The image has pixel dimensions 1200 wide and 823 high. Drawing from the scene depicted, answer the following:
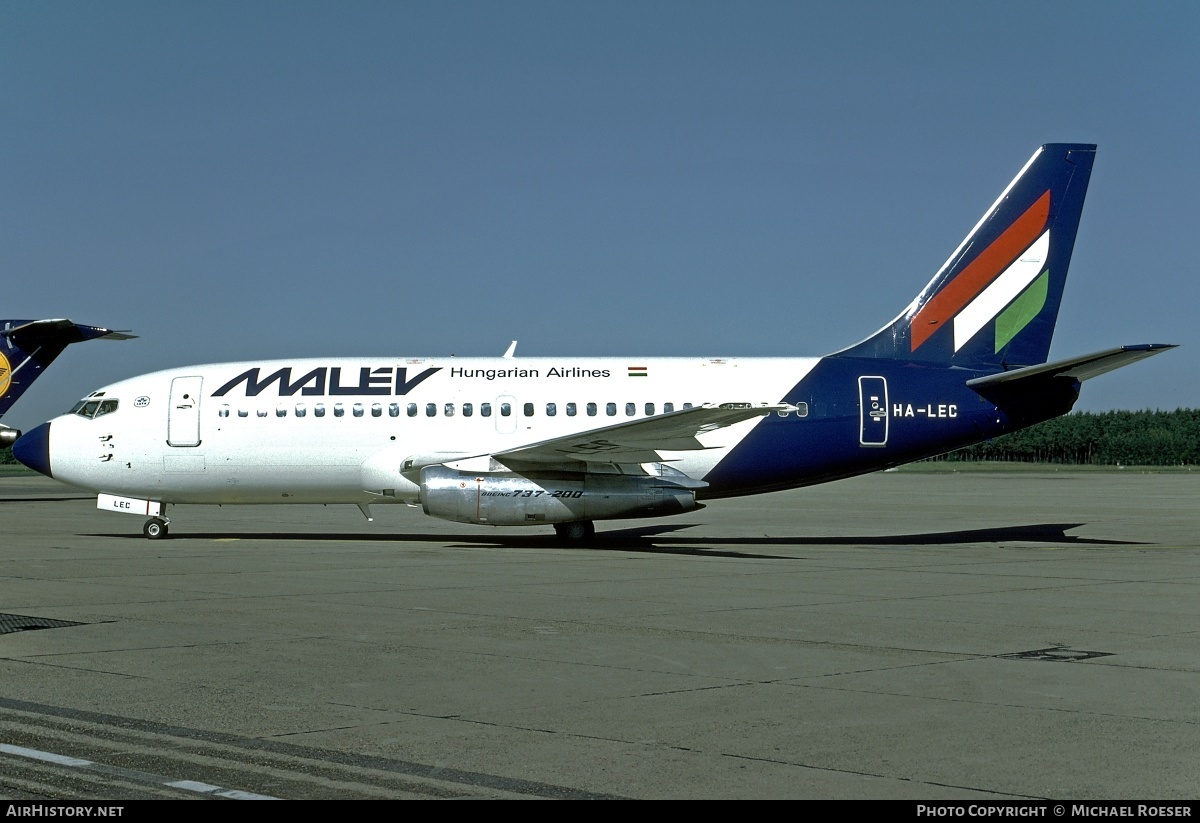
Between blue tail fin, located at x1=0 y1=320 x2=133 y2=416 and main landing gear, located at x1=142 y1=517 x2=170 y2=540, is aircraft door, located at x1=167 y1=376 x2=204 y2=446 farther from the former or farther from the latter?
blue tail fin, located at x1=0 y1=320 x2=133 y2=416

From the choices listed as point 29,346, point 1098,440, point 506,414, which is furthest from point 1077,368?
point 1098,440

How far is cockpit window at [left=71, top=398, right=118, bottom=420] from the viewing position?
2695 cm

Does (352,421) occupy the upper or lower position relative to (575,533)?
upper

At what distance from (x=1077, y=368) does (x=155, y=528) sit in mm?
18428

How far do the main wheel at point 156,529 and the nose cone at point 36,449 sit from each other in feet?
7.80

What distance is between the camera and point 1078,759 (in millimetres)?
7523

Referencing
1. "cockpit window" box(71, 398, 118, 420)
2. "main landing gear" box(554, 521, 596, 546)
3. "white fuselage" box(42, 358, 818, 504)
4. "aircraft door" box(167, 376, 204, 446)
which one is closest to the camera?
"main landing gear" box(554, 521, 596, 546)

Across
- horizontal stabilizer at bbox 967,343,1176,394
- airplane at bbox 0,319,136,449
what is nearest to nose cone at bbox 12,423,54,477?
airplane at bbox 0,319,136,449

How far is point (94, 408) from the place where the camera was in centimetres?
2712

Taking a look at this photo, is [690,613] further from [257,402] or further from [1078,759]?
[257,402]

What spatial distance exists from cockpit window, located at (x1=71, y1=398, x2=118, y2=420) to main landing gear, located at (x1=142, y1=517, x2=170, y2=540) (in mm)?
2417

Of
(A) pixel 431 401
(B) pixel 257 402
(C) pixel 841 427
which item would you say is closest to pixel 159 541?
(B) pixel 257 402

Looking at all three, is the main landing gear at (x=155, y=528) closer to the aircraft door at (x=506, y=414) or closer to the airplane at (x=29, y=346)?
the aircraft door at (x=506, y=414)

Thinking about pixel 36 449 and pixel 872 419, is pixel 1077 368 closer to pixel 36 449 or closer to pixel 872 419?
pixel 872 419
